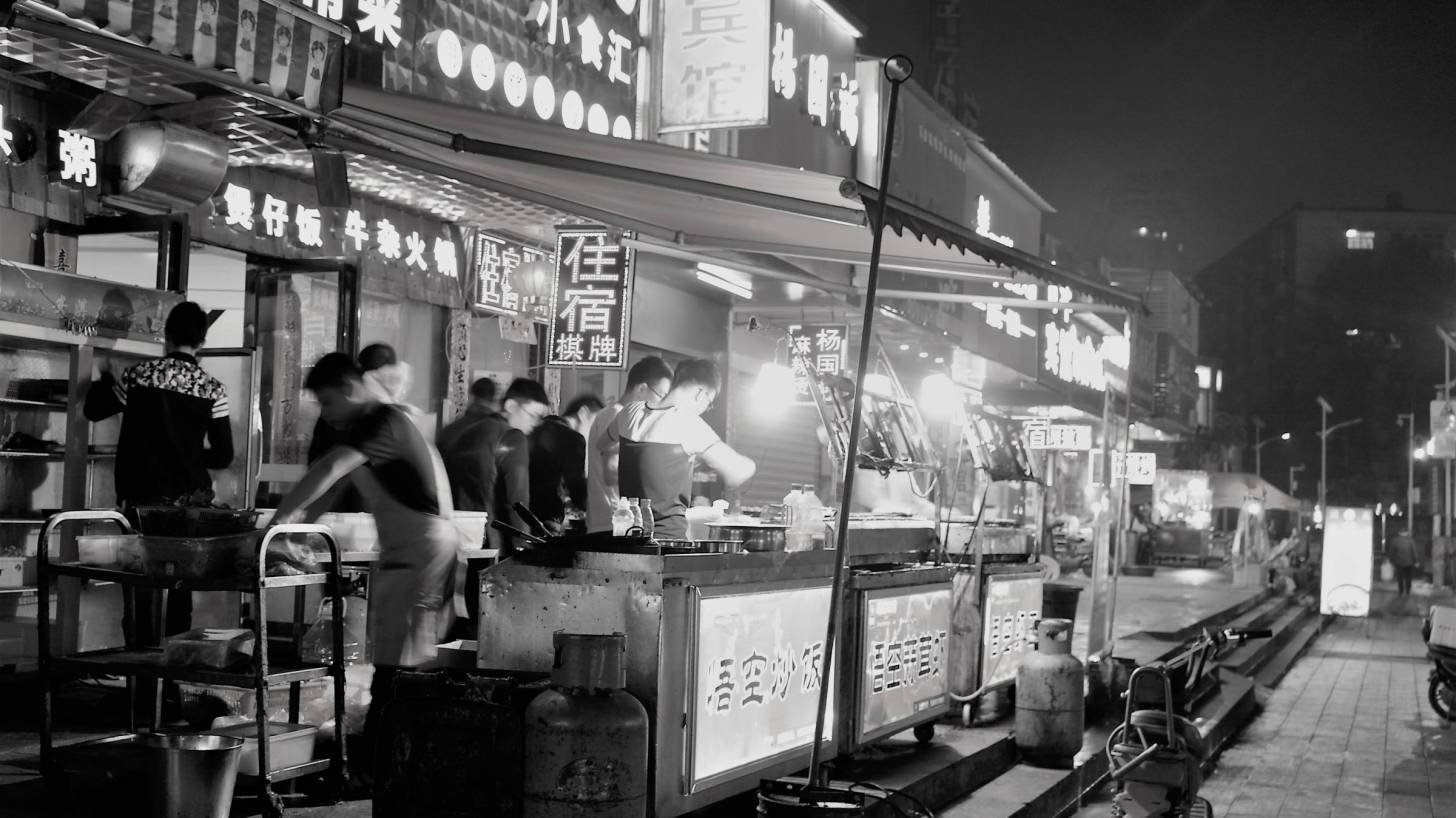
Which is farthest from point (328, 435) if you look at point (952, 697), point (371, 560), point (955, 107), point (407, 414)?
point (955, 107)

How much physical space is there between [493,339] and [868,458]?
5.79 m

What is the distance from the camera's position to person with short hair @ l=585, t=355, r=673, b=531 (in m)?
8.09

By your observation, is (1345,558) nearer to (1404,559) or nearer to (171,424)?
(1404,559)

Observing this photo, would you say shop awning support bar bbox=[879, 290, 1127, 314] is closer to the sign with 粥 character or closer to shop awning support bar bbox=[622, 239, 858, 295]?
shop awning support bar bbox=[622, 239, 858, 295]

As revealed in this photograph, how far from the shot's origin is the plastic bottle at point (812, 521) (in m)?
6.76

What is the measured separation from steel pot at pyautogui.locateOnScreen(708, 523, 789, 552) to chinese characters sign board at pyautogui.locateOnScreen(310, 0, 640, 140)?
4058mm

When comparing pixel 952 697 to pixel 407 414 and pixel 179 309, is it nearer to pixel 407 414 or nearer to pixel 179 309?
pixel 407 414

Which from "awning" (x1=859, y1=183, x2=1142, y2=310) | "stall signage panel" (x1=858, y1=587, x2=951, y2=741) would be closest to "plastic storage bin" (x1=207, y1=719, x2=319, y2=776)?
"stall signage panel" (x1=858, y1=587, x2=951, y2=741)

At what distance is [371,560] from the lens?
722 cm

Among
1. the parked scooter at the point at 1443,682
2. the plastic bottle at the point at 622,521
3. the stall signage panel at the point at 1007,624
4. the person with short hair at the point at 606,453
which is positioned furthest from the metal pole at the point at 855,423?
the parked scooter at the point at 1443,682

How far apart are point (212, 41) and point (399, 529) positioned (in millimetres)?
2402

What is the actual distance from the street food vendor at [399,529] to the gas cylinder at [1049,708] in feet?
14.3

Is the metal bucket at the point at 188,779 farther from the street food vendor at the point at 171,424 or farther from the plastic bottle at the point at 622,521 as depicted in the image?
the street food vendor at the point at 171,424

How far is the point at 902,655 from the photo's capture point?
7.37 m
